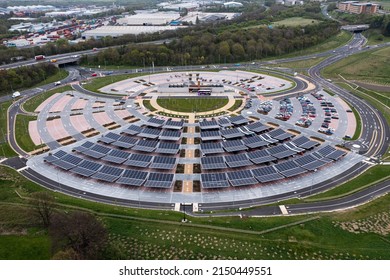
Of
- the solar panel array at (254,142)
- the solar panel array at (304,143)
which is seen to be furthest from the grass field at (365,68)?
the solar panel array at (254,142)

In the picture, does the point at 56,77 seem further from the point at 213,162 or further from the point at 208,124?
the point at 213,162

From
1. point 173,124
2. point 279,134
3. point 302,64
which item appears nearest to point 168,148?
point 173,124

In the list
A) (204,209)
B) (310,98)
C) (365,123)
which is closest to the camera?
(204,209)

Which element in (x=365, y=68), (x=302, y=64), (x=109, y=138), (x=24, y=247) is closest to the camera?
(x=24, y=247)

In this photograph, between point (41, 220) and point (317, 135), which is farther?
point (317, 135)

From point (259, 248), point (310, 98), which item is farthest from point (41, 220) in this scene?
point (310, 98)

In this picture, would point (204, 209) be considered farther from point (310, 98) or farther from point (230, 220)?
point (310, 98)

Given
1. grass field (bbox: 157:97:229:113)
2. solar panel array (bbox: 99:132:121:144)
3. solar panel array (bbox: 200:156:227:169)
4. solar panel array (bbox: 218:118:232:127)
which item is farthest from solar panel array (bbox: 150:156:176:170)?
grass field (bbox: 157:97:229:113)
